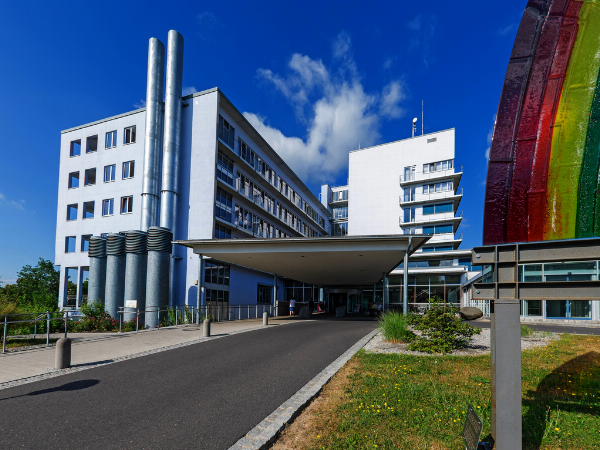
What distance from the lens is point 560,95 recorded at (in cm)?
372

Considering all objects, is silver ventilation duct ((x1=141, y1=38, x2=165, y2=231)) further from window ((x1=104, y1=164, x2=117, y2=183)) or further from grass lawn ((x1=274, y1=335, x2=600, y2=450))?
grass lawn ((x1=274, y1=335, x2=600, y2=450))

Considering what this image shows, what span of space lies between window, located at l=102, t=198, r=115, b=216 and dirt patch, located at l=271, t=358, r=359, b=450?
83.1 feet

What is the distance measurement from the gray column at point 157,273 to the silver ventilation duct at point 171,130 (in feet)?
11.2

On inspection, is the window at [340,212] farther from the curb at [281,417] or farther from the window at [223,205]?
the curb at [281,417]

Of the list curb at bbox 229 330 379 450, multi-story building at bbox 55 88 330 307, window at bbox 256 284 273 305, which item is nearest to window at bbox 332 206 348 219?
window at bbox 256 284 273 305

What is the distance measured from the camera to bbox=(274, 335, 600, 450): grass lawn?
13.6 ft

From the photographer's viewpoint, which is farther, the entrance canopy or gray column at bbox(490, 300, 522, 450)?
the entrance canopy

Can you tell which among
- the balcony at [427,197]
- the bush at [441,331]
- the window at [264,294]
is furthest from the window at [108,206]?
the balcony at [427,197]

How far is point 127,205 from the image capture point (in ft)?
85.6

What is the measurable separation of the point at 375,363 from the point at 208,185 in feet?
63.7

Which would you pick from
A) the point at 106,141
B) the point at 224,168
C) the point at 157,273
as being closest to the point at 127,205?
the point at 106,141

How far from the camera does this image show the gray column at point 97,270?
22.3 metres

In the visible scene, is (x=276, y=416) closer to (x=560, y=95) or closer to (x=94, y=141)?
(x=560, y=95)

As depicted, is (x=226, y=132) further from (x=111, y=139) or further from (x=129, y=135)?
(x=111, y=139)
